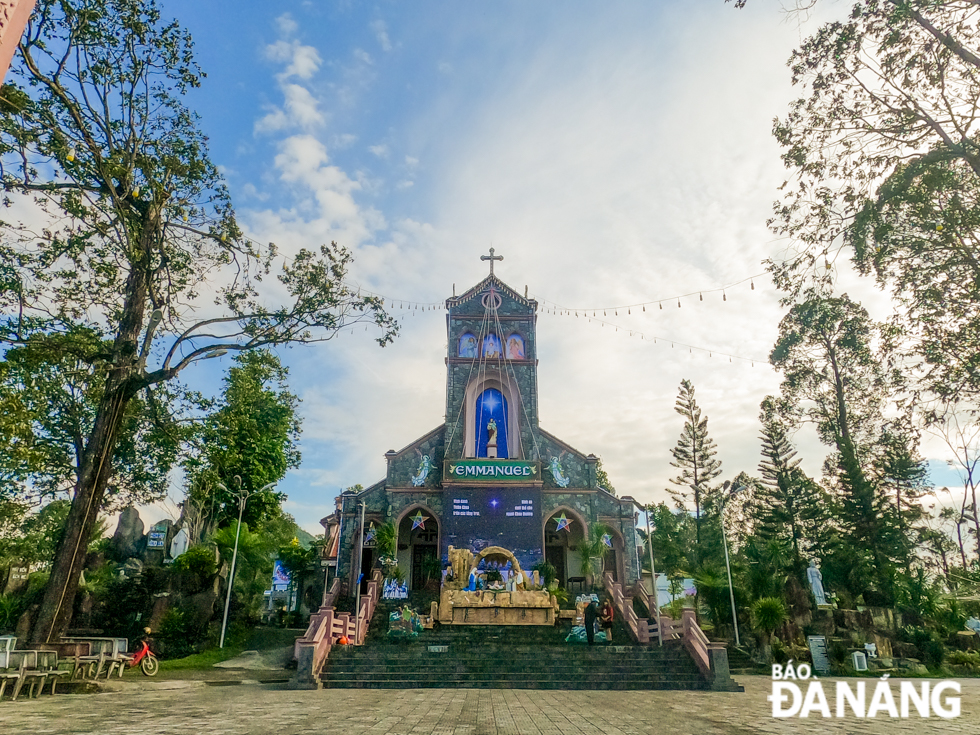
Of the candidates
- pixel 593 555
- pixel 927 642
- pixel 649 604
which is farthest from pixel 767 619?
pixel 593 555

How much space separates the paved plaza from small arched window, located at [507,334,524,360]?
56.6 ft

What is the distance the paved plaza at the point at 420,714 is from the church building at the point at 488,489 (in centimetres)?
1222

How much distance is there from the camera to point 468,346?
2723 cm

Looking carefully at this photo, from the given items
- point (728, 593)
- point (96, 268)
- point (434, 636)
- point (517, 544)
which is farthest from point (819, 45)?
point (517, 544)

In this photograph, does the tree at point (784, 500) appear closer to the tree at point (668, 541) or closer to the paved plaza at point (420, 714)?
the tree at point (668, 541)

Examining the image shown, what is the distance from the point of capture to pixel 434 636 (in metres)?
16.1

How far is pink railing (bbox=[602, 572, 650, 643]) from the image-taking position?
16.3 m

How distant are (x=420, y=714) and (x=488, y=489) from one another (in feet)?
53.9

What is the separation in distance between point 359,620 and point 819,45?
16.3 m

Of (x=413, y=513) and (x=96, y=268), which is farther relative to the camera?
(x=413, y=513)

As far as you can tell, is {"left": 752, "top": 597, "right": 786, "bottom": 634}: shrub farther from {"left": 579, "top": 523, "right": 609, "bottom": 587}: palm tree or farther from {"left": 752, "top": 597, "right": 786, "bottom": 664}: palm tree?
{"left": 579, "top": 523, "right": 609, "bottom": 587}: palm tree

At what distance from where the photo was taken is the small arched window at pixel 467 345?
1066 inches

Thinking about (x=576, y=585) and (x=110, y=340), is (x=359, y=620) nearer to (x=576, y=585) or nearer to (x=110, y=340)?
(x=110, y=340)

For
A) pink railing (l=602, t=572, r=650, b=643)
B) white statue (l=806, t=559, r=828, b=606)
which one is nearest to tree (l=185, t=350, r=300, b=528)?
pink railing (l=602, t=572, r=650, b=643)
